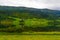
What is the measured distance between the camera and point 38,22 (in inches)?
175

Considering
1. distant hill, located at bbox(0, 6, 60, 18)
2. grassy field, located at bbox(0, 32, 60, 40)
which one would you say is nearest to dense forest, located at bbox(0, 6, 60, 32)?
distant hill, located at bbox(0, 6, 60, 18)

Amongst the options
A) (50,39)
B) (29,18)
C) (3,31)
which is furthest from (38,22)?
(3,31)

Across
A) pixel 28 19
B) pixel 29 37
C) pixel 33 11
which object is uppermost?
pixel 33 11

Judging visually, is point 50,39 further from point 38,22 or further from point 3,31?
point 3,31

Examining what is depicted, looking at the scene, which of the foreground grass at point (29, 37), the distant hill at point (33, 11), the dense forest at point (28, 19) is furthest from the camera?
the distant hill at point (33, 11)

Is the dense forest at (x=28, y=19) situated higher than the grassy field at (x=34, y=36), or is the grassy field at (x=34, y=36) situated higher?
the dense forest at (x=28, y=19)

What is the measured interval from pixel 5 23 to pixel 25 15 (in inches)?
19.5

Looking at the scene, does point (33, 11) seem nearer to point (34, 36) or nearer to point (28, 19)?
point (28, 19)

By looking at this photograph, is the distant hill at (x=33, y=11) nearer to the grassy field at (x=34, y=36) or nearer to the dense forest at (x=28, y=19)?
the dense forest at (x=28, y=19)

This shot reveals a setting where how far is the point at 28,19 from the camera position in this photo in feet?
14.4

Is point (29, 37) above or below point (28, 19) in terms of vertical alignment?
below

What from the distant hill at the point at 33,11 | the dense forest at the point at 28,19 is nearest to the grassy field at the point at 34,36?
the dense forest at the point at 28,19

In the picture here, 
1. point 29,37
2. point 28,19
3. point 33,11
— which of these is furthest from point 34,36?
point 33,11

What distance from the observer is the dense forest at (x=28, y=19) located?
13.9 ft
